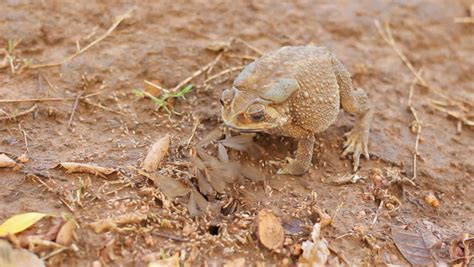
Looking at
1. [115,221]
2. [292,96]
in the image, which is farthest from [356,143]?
[115,221]

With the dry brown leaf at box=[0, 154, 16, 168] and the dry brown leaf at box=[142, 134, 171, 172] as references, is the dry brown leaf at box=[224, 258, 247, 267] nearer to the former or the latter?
the dry brown leaf at box=[142, 134, 171, 172]

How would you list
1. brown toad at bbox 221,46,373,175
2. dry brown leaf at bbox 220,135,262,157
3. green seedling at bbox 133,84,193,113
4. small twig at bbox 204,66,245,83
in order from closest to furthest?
brown toad at bbox 221,46,373,175
dry brown leaf at bbox 220,135,262,157
green seedling at bbox 133,84,193,113
small twig at bbox 204,66,245,83

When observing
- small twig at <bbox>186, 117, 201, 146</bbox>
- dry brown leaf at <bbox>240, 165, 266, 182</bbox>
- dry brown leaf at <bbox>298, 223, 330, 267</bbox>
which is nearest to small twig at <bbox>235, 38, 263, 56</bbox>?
small twig at <bbox>186, 117, 201, 146</bbox>

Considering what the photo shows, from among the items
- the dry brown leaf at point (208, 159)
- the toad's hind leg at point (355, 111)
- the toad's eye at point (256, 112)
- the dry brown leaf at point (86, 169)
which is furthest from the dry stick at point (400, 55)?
the dry brown leaf at point (86, 169)

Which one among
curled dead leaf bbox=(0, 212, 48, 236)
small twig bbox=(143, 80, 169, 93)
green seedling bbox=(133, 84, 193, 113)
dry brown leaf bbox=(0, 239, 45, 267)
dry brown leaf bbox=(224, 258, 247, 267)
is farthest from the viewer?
small twig bbox=(143, 80, 169, 93)

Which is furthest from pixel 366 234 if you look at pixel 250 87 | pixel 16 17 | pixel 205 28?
pixel 16 17

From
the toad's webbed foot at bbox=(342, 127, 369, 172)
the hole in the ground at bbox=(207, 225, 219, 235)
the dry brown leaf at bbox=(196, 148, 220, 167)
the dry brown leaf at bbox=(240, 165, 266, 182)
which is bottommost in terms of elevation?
the toad's webbed foot at bbox=(342, 127, 369, 172)
